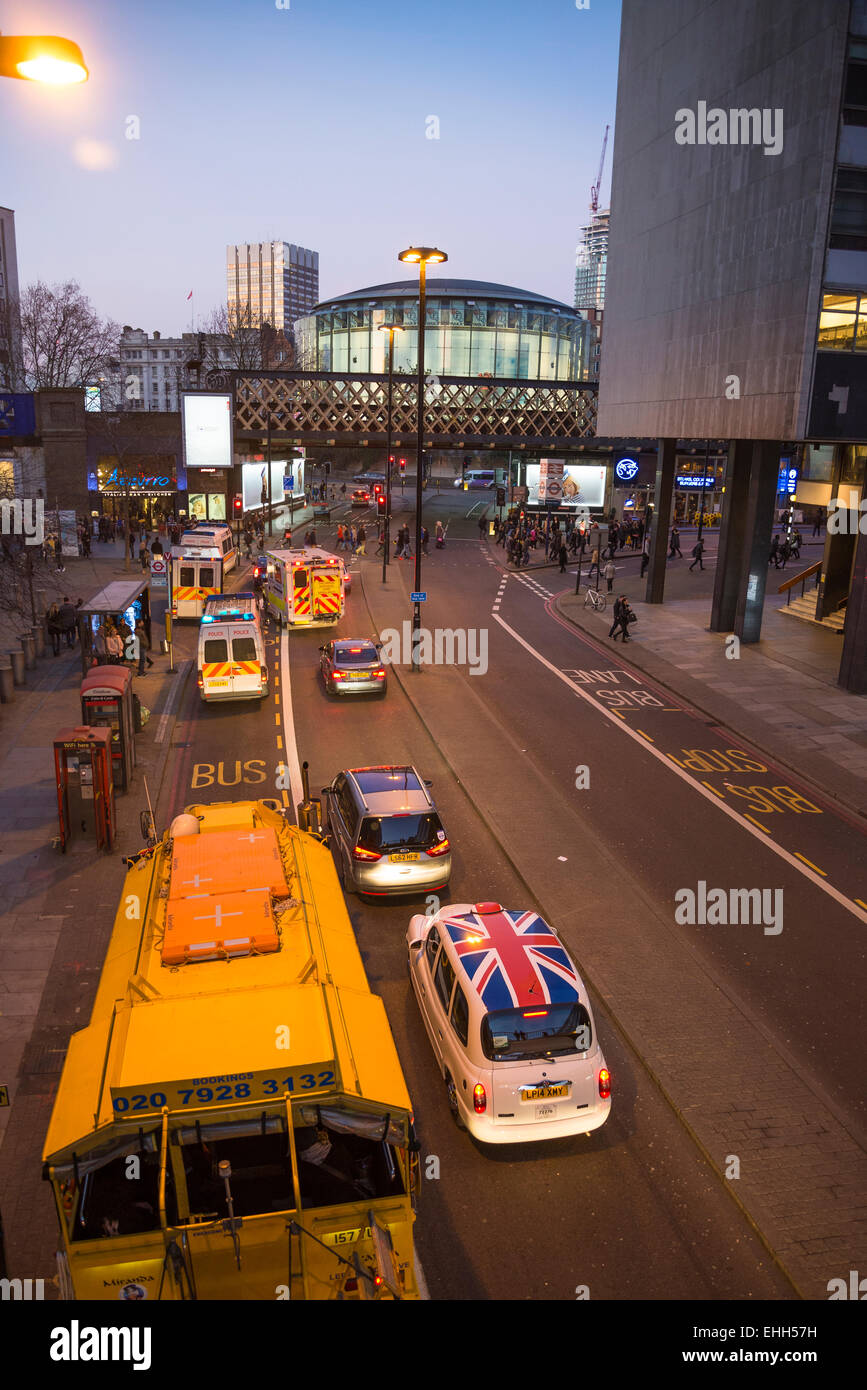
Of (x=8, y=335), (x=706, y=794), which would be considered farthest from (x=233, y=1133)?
(x=8, y=335)

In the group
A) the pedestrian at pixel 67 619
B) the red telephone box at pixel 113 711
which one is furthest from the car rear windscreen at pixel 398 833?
the pedestrian at pixel 67 619

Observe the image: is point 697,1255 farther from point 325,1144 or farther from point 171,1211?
point 171,1211

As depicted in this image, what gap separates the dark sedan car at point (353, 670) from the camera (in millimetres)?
25156

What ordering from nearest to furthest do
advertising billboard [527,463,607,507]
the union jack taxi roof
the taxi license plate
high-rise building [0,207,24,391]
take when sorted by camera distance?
the taxi license plate < the union jack taxi roof < high-rise building [0,207,24,391] < advertising billboard [527,463,607,507]

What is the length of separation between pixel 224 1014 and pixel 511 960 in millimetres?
3664

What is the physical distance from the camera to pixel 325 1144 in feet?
23.1

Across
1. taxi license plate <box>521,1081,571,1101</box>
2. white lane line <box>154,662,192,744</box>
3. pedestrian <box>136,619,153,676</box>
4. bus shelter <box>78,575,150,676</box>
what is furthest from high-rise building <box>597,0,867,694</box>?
taxi license plate <box>521,1081,571,1101</box>

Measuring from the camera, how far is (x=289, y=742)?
21844mm

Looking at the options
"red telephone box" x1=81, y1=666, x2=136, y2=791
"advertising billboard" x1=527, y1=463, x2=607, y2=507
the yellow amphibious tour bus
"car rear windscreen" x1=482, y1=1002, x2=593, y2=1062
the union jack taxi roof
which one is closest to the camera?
the yellow amphibious tour bus

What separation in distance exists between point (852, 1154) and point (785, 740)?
14.5 m

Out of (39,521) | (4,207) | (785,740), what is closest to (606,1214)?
(785,740)

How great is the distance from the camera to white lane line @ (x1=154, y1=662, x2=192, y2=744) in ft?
73.5

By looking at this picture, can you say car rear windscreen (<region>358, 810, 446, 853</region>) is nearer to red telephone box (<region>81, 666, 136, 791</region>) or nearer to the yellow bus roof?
the yellow bus roof

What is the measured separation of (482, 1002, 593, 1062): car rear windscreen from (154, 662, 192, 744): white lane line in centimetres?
1434
